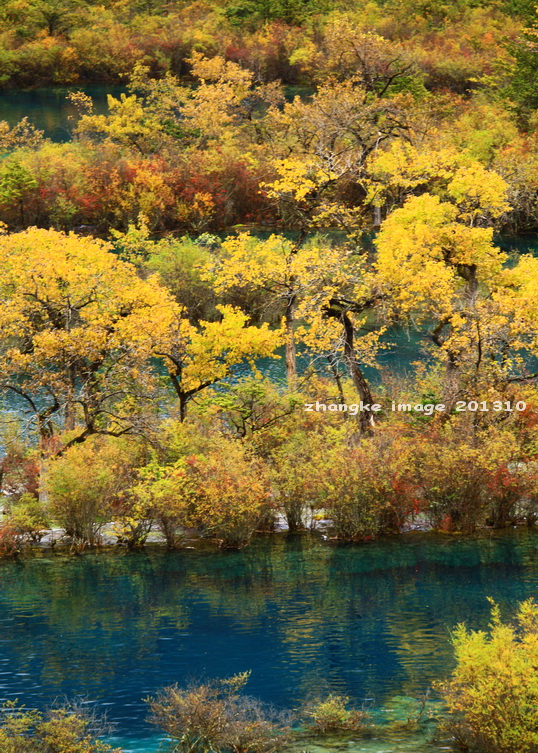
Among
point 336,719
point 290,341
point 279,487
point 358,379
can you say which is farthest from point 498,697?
point 290,341

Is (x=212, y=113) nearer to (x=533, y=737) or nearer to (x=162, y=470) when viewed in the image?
(x=162, y=470)

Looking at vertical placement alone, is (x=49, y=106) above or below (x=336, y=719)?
above

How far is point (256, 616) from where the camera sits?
2905 cm

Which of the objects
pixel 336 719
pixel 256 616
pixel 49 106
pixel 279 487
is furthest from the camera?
pixel 49 106

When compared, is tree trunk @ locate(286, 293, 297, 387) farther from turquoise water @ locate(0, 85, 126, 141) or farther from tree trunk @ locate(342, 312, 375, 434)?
turquoise water @ locate(0, 85, 126, 141)

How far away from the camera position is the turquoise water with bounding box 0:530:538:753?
958 inches

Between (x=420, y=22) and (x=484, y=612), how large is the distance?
81.1 metres

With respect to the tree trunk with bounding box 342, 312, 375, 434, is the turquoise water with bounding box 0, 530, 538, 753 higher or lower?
lower

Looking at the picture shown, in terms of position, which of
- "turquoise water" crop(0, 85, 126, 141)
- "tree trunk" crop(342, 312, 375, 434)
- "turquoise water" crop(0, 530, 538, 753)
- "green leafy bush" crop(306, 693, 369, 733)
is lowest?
"turquoise water" crop(0, 530, 538, 753)

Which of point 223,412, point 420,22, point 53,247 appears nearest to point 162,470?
point 223,412

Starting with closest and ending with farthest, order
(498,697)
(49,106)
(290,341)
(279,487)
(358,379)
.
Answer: (498,697) < (279,487) < (358,379) < (290,341) < (49,106)

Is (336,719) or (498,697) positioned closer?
(498,697)

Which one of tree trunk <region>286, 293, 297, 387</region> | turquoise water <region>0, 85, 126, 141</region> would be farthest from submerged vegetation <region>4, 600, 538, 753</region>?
turquoise water <region>0, 85, 126, 141</region>

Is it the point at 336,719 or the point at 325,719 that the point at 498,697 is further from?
the point at 325,719
